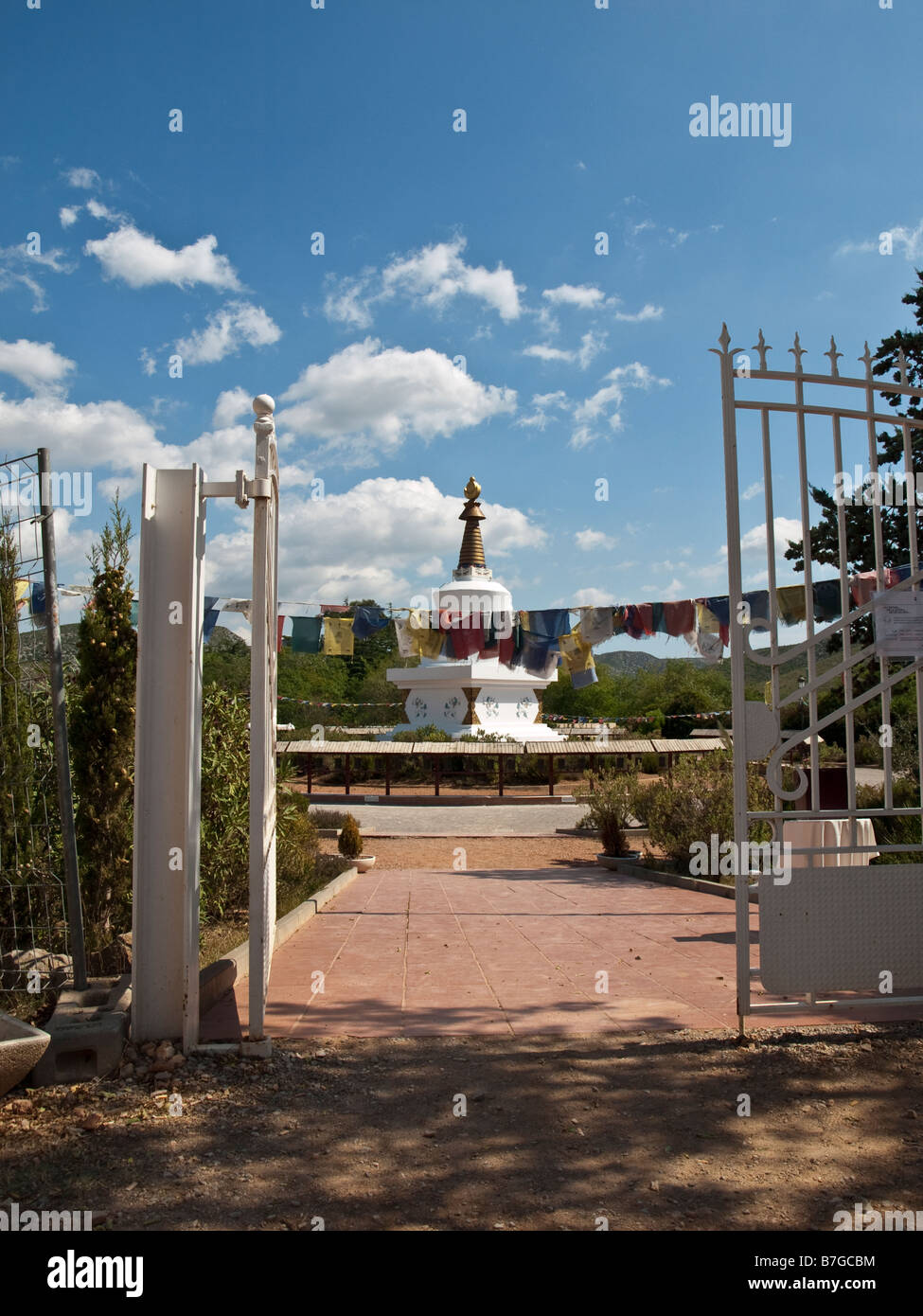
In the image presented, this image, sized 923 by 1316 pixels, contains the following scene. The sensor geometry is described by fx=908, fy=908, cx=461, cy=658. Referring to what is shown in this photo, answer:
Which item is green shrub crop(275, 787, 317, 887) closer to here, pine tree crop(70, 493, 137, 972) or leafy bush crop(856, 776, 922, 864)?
pine tree crop(70, 493, 137, 972)

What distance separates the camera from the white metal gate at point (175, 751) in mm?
3879

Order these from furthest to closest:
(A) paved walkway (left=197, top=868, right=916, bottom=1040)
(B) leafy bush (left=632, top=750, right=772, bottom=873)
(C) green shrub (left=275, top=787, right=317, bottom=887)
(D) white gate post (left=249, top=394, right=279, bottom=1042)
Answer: (B) leafy bush (left=632, top=750, right=772, bottom=873)
(C) green shrub (left=275, top=787, right=317, bottom=887)
(A) paved walkway (left=197, top=868, right=916, bottom=1040)
(D) white gate post (left=249, top=394, right=279, bottom=1042)

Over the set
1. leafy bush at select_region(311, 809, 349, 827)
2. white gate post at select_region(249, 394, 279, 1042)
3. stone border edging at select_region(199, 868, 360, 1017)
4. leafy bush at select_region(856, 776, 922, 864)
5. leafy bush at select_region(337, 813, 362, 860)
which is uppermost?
white gate post at select_region(249, 394, 279, 1042)

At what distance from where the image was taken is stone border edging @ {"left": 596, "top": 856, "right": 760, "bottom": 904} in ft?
29.9

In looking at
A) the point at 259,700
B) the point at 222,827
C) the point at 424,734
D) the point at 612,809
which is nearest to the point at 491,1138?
the point at 259,700

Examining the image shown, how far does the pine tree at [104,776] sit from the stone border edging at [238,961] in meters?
0.72

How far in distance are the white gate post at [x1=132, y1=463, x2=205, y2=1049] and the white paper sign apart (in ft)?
10.6

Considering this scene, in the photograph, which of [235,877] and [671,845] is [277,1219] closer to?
[235,877]

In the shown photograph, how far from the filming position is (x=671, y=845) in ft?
36.0

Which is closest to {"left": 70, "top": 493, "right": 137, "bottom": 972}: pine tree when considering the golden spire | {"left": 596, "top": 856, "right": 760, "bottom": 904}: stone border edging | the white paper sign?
the white paper sign

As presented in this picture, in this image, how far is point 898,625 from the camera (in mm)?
4465

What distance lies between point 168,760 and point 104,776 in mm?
1602

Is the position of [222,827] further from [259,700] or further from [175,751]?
[259,700]
